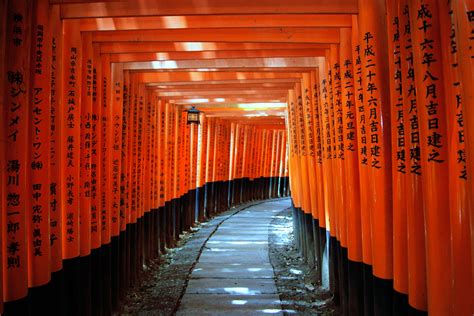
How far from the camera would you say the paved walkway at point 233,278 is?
535 cm

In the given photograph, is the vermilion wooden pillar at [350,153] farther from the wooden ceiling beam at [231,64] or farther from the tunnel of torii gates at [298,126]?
the wooden ceiling beam at [231,64]

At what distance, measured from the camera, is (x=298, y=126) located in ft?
25.1

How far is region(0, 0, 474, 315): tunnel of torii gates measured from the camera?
7.63 feet

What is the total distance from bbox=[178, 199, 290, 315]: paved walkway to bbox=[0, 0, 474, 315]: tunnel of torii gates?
1.00 meters

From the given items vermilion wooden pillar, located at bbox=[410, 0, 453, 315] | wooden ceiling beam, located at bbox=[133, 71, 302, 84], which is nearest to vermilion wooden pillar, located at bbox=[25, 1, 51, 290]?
vermilion wooden pillar, located at bbox=[410, 0, 453, 315]

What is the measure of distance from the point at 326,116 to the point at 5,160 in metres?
3.97

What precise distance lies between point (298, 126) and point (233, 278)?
10.7 ft

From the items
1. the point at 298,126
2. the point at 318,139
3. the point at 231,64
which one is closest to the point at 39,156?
the point at 231,64

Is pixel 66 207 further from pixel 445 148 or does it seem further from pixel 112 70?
pixel 445 148

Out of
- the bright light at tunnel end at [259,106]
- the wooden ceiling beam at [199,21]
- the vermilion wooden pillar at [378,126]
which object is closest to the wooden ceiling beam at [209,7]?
the wooden ceiling beam at [199,21]

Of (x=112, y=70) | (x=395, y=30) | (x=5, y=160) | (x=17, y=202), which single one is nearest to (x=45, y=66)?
(x=5, y=160)

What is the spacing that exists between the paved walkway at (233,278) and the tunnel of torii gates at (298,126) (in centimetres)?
100

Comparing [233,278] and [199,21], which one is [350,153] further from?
[233,278]

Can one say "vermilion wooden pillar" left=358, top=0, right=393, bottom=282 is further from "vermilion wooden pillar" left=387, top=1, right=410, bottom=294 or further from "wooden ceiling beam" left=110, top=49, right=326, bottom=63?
"wooden ceiling beam" left=110, top=49, right=326, bottom=63
